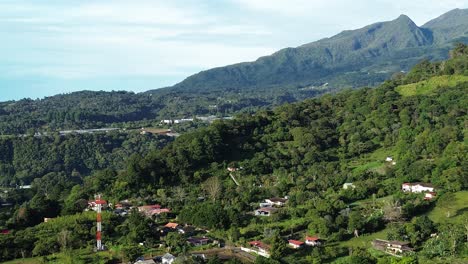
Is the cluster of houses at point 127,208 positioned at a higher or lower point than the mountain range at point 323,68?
lower

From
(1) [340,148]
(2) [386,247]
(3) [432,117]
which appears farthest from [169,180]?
(3) [432,117]

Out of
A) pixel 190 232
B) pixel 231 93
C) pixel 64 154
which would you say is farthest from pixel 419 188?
pixel 231 93

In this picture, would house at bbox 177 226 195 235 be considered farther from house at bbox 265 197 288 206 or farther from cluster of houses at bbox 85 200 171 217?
house at bbox 265 197 288 206

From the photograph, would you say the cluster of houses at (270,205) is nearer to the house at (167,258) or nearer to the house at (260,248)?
the house at (260,248)

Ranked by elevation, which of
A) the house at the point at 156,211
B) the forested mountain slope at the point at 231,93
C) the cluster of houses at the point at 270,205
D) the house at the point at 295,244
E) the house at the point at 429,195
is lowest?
the house at the point at 295,244

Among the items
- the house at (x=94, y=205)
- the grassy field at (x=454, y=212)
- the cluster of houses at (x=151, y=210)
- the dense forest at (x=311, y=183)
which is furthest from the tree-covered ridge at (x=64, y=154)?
the grassy field at (x=454, y=212)

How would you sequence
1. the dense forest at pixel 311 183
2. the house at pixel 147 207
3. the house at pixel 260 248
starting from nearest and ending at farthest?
1. the house at pixel 260 248
2. the dense forest at pixel 311 183
3. the house at pixel 147 207

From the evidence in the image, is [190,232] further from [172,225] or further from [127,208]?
[127,208]

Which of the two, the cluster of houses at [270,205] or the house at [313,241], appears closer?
the house at [313,241]
